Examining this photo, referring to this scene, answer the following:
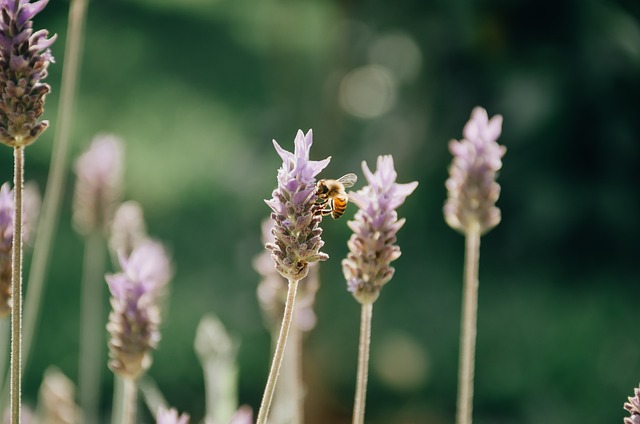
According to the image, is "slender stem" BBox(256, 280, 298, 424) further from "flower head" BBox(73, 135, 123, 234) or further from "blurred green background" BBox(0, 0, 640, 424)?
"blurred green background" BBox(0, 0, 640, 424)

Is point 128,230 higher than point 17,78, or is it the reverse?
point 128,230

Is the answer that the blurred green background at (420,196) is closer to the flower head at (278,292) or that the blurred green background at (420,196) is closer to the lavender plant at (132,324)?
the flower head at (278,292)

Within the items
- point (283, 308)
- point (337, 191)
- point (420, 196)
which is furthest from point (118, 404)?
point (420, 196)

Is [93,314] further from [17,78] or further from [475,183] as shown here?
[17,78]

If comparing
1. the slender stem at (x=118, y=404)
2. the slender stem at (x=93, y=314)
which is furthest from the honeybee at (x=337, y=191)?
the slender stem at (x=93, y=314)

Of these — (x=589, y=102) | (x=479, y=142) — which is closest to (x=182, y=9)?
(x=589, y=102)

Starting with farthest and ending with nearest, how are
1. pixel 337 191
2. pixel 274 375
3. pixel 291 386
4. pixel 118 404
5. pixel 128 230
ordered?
pixel 118 404
pixel 128 230
pixel 291 386
pixel 337 191
pixel 274 375
